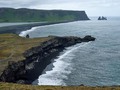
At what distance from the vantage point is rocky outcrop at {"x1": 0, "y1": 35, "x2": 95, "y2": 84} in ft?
228

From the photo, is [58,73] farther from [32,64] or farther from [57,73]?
[32,64]

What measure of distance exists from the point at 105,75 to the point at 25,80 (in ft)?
78.0

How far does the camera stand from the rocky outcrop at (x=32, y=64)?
228ft

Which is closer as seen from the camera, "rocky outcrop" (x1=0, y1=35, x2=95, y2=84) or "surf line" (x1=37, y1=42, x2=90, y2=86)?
"rocky outcrop" (x1=0, y1=35, x2=95, y2=84)

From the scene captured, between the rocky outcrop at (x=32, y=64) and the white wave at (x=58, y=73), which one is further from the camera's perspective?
the white wave at (x=58, y=73)

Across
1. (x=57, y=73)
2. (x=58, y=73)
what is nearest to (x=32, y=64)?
(x=57, y=73)

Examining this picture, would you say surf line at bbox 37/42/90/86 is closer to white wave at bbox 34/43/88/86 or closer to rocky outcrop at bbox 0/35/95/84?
white wave at bbox 34/43/88/86

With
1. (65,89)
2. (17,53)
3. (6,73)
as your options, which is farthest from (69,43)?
(65,89)

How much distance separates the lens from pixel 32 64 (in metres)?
86.5

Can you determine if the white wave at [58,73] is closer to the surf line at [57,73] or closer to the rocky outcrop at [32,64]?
the surf line at [57,73]

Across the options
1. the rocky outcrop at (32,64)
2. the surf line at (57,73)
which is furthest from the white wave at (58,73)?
the rocky outcrop at (32,64)

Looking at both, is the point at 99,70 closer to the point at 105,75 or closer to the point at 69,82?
the point at 105,75

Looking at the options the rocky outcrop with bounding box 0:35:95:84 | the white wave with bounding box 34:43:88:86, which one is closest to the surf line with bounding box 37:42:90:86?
the white wave with bounding box 34:43:88:86

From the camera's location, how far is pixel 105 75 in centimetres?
7581
